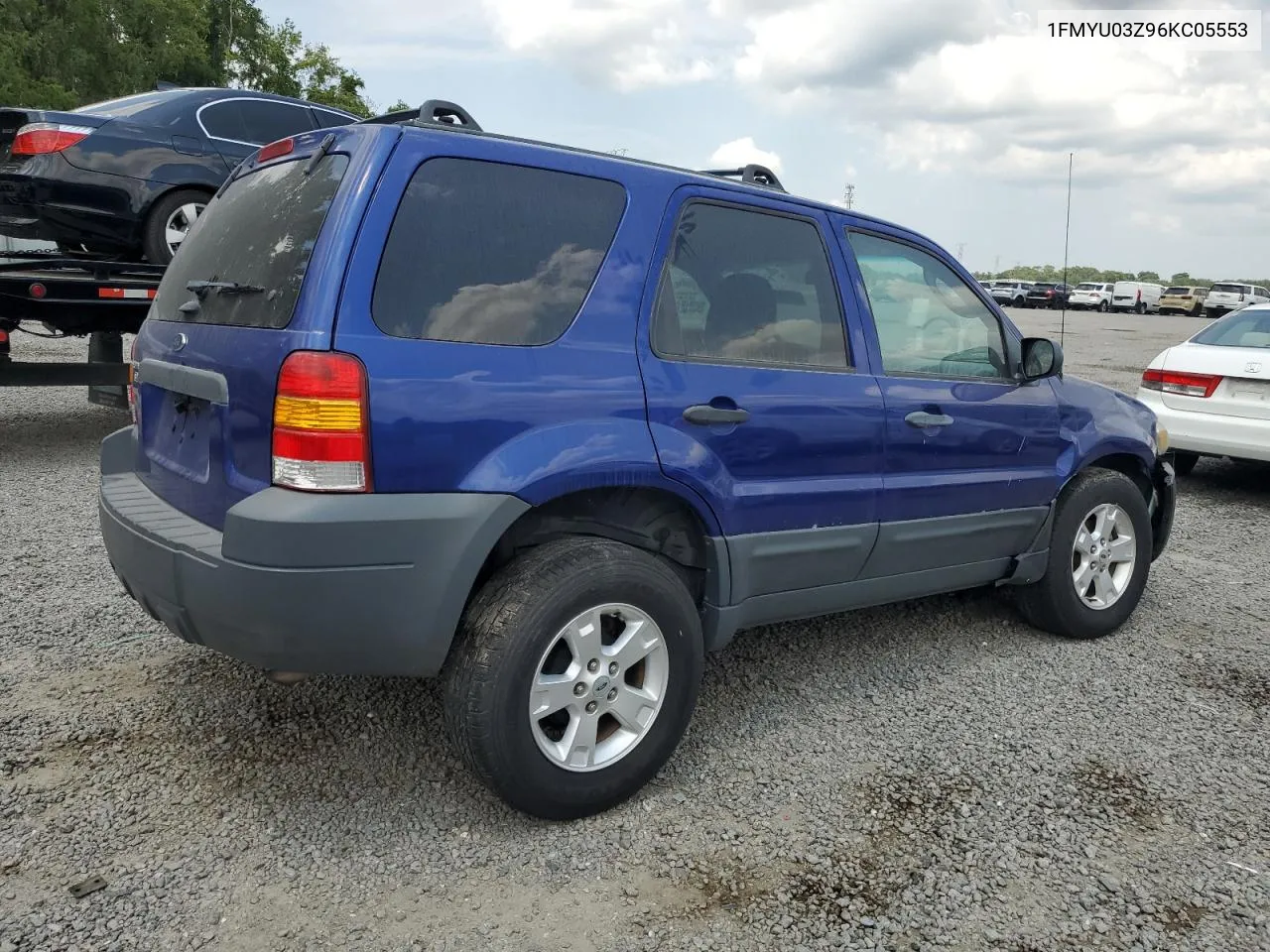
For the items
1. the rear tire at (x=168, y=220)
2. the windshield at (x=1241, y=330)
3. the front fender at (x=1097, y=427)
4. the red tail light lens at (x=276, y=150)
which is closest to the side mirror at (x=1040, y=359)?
the front fender at (x=1097, y=427)

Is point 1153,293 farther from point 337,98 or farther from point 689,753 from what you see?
point 689,753

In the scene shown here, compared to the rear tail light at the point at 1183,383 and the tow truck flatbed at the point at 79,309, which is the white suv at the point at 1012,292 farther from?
the tow truck flatbed at the point at 79,309

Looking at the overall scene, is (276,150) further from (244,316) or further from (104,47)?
(104,47)

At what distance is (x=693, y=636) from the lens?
2.96 metres

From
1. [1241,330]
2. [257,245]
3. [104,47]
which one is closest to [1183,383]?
[1241,330]

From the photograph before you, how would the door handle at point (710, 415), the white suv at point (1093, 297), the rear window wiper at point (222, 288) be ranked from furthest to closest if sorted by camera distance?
1. the white suv at point (1093, 297)
2. the door handle at point (710, 415)
3. the rear window wiper at point (222, 288)

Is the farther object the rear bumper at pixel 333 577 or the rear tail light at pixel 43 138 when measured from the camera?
the rear tail light at pixel 43 138

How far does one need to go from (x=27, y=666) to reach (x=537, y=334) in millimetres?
2427

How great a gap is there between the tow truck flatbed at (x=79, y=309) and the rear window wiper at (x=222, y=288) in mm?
3766

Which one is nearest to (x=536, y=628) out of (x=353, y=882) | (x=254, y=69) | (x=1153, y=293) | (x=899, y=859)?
(x=353, y=882)

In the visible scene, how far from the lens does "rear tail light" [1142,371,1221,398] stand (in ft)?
24.1

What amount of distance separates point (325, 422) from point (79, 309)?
5.14m

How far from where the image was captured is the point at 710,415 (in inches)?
117

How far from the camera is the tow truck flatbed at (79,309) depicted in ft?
20.9
